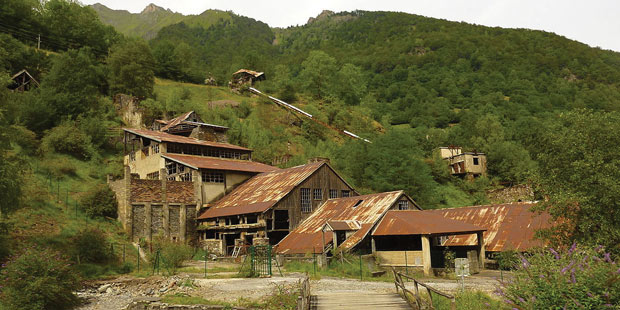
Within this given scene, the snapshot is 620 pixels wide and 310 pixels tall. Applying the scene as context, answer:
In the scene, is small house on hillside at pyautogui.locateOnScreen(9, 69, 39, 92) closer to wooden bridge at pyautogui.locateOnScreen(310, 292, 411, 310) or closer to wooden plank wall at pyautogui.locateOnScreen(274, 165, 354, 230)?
wooden plank wall at pyautogui.locateOnScreen(274, 165, 354, 230)

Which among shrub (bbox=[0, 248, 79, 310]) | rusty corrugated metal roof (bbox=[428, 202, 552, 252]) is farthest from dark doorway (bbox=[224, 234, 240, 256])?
rusty corrugated metal roof (bbox=[428, 202, 552, 252])

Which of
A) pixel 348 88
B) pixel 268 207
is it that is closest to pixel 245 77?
pixel 348 88

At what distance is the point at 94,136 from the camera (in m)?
49.5

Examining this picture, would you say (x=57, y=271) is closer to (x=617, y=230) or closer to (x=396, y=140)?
(x=617, y=230)

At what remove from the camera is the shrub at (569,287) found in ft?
35.3

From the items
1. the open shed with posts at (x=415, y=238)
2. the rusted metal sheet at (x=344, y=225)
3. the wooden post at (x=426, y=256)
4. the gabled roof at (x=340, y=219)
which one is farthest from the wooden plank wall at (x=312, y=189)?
the wooden post at (x=426, y=256)

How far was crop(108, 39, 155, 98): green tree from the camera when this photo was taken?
67000 mm

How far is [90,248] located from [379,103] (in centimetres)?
10016

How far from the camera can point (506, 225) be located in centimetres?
3388

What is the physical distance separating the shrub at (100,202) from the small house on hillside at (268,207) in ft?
24.7

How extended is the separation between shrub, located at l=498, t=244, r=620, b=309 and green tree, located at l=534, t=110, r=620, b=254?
1090 centimetres

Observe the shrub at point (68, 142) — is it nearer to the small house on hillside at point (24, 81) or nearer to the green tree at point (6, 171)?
the small house on hillside at point (24, 81)

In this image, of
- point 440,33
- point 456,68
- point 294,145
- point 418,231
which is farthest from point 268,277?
point 440,33

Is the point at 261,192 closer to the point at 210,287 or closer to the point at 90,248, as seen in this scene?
the point at 90,248
